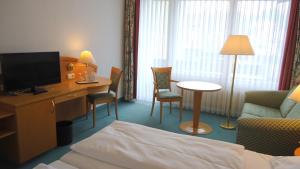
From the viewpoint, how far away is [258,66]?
406 cm

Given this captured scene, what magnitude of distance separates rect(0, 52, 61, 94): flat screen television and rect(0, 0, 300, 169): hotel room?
12 mm

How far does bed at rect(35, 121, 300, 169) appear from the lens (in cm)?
161

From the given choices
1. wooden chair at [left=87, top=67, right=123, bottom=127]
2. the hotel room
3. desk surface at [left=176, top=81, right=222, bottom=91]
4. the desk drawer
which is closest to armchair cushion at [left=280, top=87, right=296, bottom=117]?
the hotel room

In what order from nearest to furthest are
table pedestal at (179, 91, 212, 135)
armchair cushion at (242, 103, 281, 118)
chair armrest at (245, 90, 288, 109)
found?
armchair cushion at (242, 103, 281, 118), chair armrest at (245, 90, 288, 109), table pedestal at (179, 91, 212, 135)

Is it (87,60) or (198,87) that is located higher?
(87,60)

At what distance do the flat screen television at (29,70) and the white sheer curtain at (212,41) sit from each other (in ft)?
7.25

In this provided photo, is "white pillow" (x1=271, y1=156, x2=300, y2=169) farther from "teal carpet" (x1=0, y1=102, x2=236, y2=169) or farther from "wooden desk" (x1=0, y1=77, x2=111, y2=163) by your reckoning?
"wooden desk" (x1=0, y1=77, x2=111, y2=163)

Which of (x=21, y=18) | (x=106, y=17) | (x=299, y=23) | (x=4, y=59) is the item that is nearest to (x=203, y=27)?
(x=299, y=23)

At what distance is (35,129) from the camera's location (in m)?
2.65

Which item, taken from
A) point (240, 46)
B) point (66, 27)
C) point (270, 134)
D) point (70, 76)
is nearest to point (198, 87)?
point (240, 46)

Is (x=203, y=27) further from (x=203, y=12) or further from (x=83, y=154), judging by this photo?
(x=83, y=154)

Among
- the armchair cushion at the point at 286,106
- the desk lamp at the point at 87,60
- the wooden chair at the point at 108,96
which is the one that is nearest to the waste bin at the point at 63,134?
the wooden chair at the point at 108,96

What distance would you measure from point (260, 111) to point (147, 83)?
2435 mm

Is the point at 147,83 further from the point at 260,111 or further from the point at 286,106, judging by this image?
the point at 286,106
